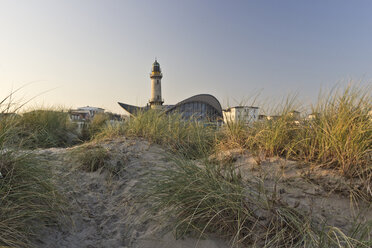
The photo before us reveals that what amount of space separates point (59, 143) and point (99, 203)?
4.10m

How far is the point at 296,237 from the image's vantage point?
Answer: 1.40 metres

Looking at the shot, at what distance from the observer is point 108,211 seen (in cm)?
218

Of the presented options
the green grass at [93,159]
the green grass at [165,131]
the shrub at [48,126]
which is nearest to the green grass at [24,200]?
the green grass at [93,159]

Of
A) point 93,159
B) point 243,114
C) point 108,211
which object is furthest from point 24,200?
point 243,114

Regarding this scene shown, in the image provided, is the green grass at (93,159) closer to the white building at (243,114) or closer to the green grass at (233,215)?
the green grass at (233,215)

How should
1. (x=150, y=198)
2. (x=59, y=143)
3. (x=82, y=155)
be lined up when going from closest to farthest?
(x=150, y=198)
(x=82, y=155)
(x=59, y=143)

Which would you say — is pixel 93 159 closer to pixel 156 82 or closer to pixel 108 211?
pixel 108 211

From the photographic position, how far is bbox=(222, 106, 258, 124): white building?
3367mm

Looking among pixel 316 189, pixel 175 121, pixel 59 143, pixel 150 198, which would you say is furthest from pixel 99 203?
pixel 59 143

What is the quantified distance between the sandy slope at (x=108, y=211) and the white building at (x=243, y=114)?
1206 mm

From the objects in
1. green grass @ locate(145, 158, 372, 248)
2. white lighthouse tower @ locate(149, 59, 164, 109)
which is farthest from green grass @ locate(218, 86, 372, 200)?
white lighthouse tower @ locate(149, 59, 164, 109)

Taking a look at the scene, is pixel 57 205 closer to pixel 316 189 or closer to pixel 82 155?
pixel 82 155

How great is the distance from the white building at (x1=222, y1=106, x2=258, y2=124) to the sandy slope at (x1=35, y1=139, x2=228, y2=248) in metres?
1.21

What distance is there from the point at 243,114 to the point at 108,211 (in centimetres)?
222
